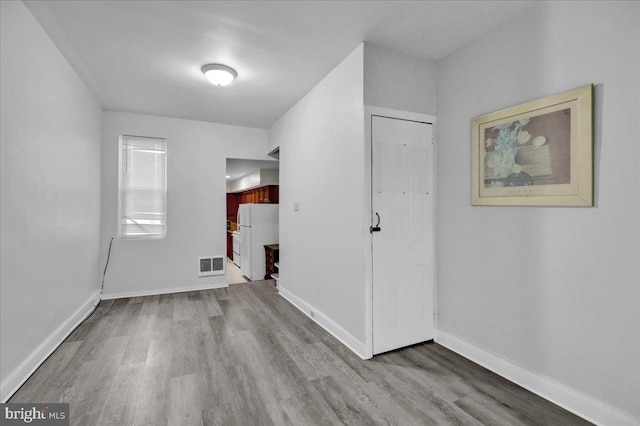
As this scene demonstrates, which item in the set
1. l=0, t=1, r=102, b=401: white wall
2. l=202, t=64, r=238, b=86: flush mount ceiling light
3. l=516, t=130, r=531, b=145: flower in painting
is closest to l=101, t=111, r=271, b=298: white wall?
l=0, t=1, r=102, b=401: white wall

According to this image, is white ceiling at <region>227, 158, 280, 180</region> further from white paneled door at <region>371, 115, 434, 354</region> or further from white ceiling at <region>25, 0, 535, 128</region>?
white paneled door at <region>371, 115, 434, 354</region>

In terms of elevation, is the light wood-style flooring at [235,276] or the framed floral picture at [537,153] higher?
the framed floral picture at [537,153]

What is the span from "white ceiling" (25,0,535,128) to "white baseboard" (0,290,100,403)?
2.53 m

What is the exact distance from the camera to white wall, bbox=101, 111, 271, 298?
173 inches

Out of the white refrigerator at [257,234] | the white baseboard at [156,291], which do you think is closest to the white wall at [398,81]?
the white refrigerator at [257,234]

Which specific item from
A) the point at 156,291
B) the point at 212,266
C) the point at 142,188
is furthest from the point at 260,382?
the point at 142,188

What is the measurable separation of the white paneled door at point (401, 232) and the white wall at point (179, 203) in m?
3.11

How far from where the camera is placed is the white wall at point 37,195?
200 cm

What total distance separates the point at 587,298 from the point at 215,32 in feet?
10.5

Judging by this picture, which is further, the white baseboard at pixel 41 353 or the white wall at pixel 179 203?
the white wall at pixel 179 203

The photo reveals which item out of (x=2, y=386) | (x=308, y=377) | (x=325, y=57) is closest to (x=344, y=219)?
(x=308, y=377)

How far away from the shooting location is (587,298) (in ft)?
5.99

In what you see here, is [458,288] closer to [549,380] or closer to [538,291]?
[538,291]

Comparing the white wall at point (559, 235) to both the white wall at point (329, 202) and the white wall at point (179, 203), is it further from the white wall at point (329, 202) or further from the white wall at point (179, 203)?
the white wall at point (179, 203)
